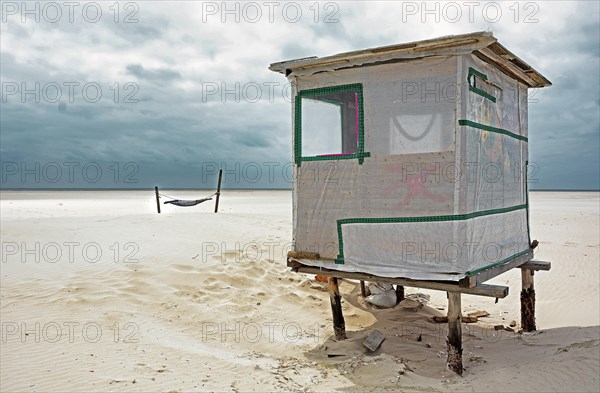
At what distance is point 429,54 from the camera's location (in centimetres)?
670

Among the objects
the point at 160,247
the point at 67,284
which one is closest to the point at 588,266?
the point at 160,247

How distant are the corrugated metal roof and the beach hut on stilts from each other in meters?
0.02

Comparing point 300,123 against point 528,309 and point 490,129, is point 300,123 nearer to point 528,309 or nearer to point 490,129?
point 490,129

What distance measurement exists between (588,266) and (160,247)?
1226 centimetres

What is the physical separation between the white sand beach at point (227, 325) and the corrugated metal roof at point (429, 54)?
14.3 ft

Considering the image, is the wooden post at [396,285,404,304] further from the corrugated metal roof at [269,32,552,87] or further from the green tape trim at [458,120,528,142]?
the corrugated metal roof at [269,32,552,87]

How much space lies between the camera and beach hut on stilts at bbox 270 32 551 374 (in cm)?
668

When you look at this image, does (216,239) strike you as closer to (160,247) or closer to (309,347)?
(160,247)

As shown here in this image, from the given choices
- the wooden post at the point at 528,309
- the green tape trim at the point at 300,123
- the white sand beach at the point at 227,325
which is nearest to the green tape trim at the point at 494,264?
the wooden post at the point at 528,309

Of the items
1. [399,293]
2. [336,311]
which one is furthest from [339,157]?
[399,293]

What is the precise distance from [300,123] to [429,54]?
2296 millimetres

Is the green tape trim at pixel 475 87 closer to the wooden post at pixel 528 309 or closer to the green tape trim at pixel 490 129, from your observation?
the green tape trim at pixel 490 129

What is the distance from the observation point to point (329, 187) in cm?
773

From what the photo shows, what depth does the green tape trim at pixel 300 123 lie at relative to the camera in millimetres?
7375
